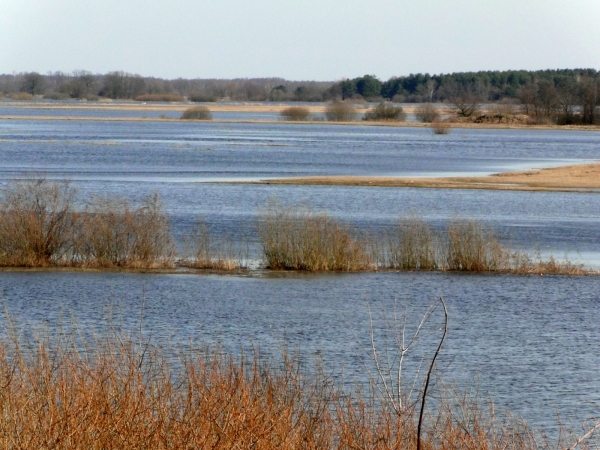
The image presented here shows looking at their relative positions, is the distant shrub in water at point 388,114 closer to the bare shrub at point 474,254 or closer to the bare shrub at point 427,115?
the bare shrub at point 427,115

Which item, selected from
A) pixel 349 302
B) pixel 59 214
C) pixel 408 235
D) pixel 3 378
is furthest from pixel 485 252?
pixel 3 378

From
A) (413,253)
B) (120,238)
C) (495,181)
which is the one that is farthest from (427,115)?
(120,238)

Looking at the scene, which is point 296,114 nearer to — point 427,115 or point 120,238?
point 427,115

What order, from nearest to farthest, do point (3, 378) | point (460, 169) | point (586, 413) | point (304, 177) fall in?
point (3, 378)
point (586, 413)
point (304, 177)
point (460, 169)

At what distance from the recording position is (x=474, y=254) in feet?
76.8

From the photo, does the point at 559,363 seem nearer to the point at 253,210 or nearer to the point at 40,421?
the point at 40,421

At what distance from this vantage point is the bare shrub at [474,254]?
76.8 feet

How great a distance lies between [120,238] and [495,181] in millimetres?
27565

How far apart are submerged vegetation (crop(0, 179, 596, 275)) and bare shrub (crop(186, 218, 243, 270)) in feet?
0.10

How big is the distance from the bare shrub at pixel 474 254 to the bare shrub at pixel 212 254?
18.4 feet

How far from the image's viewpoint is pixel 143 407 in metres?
7.73

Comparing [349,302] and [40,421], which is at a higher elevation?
[40,421]

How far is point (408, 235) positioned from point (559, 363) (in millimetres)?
9256

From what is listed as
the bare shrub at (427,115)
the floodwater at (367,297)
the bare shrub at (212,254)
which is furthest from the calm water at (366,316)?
the bare shrub at (427,115)
